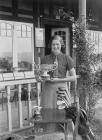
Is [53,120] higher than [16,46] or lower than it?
lower

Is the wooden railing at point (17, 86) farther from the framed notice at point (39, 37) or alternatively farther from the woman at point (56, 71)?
the framed notice at point (39, 37)

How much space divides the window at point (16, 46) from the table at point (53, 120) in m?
3.83

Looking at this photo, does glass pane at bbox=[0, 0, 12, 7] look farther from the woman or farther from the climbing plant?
the woman

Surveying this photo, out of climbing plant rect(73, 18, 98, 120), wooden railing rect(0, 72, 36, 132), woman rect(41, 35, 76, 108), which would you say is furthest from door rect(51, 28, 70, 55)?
woman rect(41, 35, 76, 108)

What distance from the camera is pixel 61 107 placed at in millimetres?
3268

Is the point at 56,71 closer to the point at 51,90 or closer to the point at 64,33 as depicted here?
the point at 51,90

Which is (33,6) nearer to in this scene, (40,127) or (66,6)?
(66,6)

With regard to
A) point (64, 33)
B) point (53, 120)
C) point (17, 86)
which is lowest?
point (53, 120)

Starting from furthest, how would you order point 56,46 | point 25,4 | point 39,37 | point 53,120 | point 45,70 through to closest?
point 25,4 < point 39,37 < point 56,46 < point 45,70 < point 53,120

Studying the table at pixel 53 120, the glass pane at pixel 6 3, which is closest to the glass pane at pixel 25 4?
the glass pane at pixel 6 3

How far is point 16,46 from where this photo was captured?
7133 millimetres

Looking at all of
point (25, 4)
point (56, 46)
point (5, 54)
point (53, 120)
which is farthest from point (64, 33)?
point (53, 120)

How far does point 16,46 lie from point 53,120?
14.8ft

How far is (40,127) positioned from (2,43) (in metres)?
4.09
